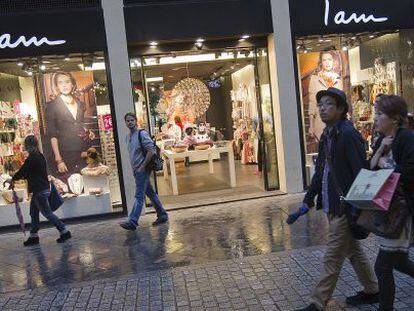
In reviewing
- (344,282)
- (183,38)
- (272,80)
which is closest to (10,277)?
(344,282)

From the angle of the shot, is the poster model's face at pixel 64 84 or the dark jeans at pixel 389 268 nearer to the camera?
the dark jeans at pixel 389 268

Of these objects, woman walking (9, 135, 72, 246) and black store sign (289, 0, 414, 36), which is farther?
black store sign (289, 0, 414, 36)

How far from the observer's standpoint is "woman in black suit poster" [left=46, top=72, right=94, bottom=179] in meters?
8.88

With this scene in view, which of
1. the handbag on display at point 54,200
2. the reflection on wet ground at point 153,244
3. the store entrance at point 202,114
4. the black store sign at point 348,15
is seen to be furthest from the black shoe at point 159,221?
the black store sign at point 348,15

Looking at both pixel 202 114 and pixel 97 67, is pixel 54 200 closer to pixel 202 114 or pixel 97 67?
pixel 97 67

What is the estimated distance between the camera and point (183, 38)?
8.84m

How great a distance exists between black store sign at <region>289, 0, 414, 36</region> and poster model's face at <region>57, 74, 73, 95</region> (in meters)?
4.00

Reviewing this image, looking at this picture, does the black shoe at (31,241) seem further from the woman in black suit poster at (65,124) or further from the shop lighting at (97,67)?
the shop lighting at (97,67)

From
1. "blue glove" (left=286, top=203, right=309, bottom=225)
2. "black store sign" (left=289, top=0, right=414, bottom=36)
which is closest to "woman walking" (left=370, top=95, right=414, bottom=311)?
"blue glove" (left=286, top=203, right=309, bottom=225)

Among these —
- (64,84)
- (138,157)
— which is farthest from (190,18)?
(138,157)

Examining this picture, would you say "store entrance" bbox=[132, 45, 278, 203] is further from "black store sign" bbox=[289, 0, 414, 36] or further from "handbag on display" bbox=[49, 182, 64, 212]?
"handbag on display" bbox=[49, 182, 64, 212]

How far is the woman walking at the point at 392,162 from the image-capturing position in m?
3.64

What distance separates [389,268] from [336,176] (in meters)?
0.82

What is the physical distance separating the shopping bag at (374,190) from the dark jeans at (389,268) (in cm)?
42
